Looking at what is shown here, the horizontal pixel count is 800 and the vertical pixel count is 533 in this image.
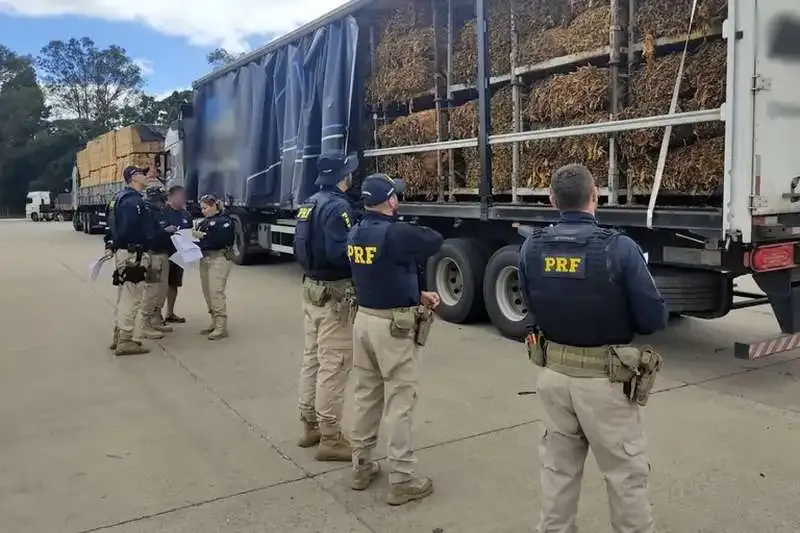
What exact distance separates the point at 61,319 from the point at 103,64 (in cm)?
8330

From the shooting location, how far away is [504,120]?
24.0 ft

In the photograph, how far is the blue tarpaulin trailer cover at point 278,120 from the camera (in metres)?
9.20

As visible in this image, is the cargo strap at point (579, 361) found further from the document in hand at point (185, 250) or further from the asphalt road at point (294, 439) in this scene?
the document in hand at point (185, 250)

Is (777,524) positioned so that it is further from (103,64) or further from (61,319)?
(103,64)

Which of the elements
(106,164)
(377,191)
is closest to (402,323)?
(377,191)

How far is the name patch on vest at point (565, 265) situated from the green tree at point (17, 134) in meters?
75.7

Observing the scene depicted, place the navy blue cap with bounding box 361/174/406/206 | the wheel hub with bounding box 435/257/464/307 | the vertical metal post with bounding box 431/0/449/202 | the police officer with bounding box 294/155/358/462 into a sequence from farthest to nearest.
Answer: the wheel hub with bounding box 435/257/464/307 → the vertical metal post with bounding box 431/0/449/202 → the police officer with bounding box 294/155/358/462 → the navy blue cap with bounding box 361/174/406/206

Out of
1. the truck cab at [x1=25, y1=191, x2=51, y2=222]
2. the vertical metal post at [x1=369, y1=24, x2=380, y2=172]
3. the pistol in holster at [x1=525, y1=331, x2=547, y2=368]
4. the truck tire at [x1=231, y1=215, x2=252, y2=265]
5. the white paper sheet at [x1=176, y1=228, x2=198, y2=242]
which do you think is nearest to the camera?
the pistol in holster at [x1=525, y1=331, x2=547, y2=368]

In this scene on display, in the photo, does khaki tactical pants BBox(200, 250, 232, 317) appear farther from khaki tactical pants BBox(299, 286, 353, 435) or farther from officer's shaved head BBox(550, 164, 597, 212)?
officer's shaved head BBox(550, 164, 597, 212)

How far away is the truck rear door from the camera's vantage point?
5230mm

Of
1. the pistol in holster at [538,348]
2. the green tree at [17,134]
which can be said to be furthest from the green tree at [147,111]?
the pistol in holster at [538,348]

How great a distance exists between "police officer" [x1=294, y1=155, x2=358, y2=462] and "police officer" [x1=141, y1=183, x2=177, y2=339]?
388 cm

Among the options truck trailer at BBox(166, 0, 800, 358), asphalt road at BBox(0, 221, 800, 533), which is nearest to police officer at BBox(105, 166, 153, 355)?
asphalt road at BBox(0, 221, 800, 533)

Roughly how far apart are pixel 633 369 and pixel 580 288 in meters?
0.35
